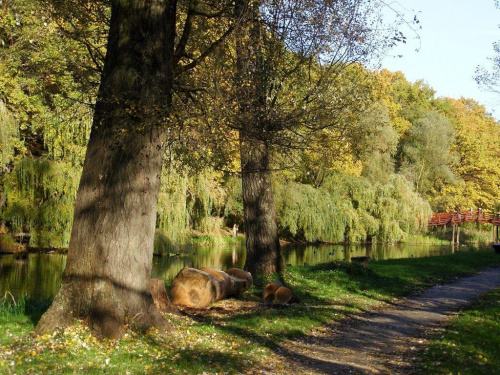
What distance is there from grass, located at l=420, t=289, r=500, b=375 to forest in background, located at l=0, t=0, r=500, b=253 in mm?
3834

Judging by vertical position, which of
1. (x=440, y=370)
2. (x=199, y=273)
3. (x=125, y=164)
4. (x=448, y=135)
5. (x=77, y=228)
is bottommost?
(x=440, y=370)

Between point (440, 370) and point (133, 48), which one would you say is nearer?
point (440, 370)

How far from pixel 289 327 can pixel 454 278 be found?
9.35 metres

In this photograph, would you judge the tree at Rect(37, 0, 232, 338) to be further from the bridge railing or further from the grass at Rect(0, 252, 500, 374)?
the bridge railing

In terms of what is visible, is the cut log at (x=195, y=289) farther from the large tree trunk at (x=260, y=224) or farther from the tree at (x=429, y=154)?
the tree at (x=429, y=154)

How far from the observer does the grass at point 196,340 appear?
19.8 feet

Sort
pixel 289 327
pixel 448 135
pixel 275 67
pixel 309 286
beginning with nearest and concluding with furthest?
pixel 289 327 → pixel 275 67 → pixel 309 286 → pixel 448 135

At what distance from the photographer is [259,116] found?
9430mm

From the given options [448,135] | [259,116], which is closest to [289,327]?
[259,116]

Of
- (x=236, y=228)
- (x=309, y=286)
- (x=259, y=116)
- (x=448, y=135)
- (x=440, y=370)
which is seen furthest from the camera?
(x=448, y=135)

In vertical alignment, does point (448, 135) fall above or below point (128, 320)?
above

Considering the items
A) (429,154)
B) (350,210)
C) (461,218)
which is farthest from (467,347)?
(429,154)

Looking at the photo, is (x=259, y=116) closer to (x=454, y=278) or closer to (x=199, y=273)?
(x=199, y=273)

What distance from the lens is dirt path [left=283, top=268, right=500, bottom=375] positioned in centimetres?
689
